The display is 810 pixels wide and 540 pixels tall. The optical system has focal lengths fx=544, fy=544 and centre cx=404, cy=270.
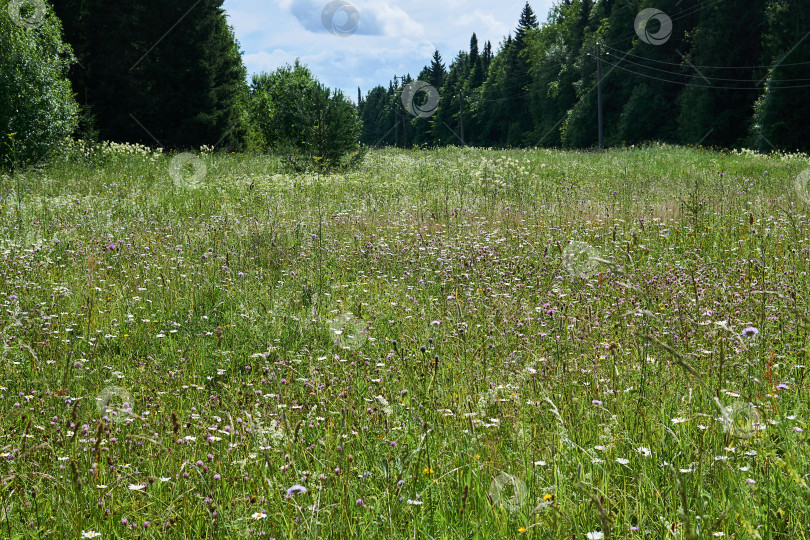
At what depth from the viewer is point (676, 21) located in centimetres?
4678

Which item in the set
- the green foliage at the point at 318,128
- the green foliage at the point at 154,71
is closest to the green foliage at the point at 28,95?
→ the green foliage at the point at 318,128

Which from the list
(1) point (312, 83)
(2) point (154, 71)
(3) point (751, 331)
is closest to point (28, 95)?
(1) point (312, 83)

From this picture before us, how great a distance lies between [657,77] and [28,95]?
47215 mm

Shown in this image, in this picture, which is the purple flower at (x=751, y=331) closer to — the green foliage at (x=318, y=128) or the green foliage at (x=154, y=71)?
the green foliage at (x=318, y=128)

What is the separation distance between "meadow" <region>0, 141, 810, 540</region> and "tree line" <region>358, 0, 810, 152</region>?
30.0m

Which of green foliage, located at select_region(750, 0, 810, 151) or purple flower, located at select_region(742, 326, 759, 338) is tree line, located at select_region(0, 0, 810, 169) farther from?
purple flower, located at select_region(742, 326, 759, 338)

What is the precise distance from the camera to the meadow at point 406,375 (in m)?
2.06

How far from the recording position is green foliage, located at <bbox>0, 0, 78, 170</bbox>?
1625 cm

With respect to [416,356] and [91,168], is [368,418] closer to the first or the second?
[416,356]

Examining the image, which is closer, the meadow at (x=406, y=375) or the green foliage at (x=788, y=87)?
the meadow at (x=406, y=375)

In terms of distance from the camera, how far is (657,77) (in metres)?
47.7

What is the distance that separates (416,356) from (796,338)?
256 cm

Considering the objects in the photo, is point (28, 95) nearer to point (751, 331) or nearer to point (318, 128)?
point (318, 128)

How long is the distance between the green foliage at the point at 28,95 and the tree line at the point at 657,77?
35.6 metres
